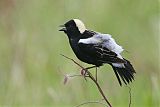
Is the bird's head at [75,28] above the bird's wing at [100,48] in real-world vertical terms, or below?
above

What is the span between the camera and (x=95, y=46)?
247cm

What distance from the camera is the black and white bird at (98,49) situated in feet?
7.86

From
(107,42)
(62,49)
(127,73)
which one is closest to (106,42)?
(107,42)

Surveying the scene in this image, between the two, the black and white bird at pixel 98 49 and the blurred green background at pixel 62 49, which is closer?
the black and white bird at pixel 98 49

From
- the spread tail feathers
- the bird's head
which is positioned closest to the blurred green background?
the bird's head

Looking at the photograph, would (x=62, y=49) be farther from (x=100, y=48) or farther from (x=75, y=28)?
(x=100, y=48)

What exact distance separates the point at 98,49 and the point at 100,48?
0.10ft

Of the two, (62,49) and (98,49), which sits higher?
(62,49)

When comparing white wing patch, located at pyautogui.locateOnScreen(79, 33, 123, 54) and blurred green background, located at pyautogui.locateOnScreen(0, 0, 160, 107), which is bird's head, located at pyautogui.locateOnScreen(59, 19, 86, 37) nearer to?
white wing patch, located at pyautogui.locateOnScreen(79, 33, 123, 54)

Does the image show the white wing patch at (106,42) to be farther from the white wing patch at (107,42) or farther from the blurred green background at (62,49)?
the blurred green background at (62,49)

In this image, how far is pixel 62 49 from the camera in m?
6.43

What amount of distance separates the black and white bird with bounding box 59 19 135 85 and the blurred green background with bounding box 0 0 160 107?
2.20 meters

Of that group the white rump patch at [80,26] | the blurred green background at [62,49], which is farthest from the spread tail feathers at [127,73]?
the blurred green background at [62,49]

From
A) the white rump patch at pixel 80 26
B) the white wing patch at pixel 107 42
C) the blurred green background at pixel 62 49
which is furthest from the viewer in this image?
the blurred green background at pixel 62 49
